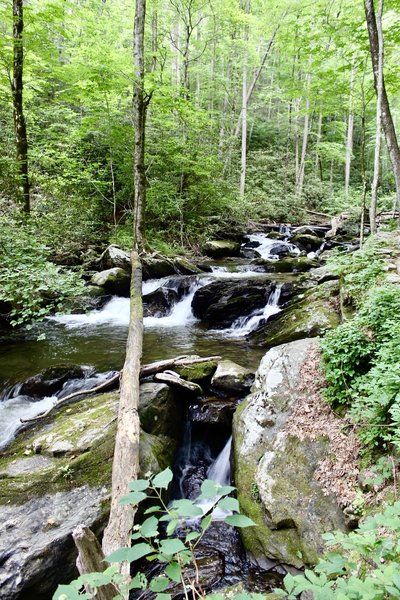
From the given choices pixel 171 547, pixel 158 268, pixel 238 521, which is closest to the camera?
pixel 171 547

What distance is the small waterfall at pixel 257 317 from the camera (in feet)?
30.6

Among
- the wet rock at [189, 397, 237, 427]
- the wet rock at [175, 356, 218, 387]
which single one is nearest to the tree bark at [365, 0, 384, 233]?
the wet rock at [175, 356, 218, 387]

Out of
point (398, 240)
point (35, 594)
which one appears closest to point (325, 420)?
point (35, 594)

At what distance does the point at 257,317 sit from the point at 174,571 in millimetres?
8355

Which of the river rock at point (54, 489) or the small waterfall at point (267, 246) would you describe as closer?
the river rock at point (54, 489)

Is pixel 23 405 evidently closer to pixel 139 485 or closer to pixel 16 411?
pixel 16 411

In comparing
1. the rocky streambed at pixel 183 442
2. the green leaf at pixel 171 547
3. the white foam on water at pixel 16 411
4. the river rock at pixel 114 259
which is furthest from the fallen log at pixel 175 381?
the river rock at pixel 114 259

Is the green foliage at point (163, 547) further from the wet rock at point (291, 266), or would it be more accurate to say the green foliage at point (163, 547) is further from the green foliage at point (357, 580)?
the wet rock at point (291, 266)

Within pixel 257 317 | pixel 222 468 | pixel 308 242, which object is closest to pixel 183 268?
pixel 257 317

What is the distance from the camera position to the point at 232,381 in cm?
604

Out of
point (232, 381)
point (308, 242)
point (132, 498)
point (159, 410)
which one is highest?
point (308, 242)

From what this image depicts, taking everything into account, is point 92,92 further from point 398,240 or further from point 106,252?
point 398,240

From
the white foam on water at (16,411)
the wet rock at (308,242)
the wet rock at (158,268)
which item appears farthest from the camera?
the wet rock at (308,242)

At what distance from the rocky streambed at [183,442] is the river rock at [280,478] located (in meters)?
0.01
